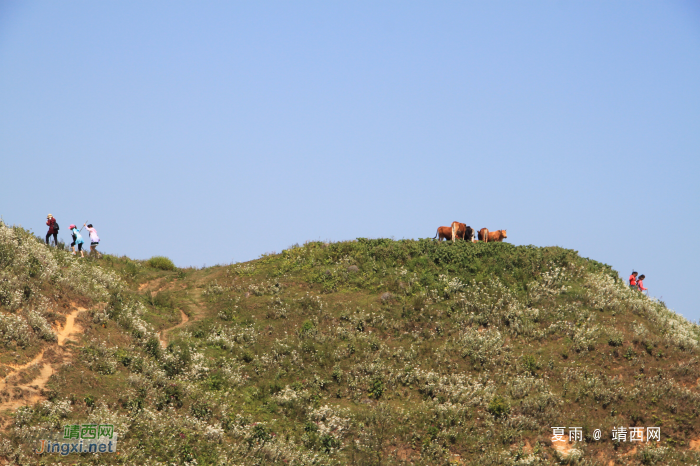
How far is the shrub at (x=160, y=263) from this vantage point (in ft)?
120

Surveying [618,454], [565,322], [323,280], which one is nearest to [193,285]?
[323,280]

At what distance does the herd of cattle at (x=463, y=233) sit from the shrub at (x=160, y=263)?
58.8 feet

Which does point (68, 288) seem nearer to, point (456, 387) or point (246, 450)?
point (246, 450)

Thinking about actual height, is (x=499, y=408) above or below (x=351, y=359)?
below

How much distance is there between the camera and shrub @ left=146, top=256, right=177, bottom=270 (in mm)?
36500

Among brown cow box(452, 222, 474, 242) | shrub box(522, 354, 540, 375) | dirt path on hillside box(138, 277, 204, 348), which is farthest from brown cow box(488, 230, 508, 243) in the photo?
dirt path on hillside box(138, 277, 204, 348)

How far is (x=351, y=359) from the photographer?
Result: 26328 millimetres

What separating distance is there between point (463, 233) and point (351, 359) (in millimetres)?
15021

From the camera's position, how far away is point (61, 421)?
17.7 meters

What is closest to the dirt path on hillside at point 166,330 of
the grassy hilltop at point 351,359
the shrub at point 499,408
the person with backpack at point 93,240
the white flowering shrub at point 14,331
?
the grassy hilltop at point 351,359

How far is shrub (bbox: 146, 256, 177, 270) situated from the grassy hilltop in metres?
1.87

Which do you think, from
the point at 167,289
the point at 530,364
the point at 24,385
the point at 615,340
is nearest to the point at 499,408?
the point at 530,364

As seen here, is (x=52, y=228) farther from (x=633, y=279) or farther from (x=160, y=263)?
(x=633, y=279)

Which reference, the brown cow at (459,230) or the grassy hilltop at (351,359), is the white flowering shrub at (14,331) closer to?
the grassy hilltop at (351,359)
